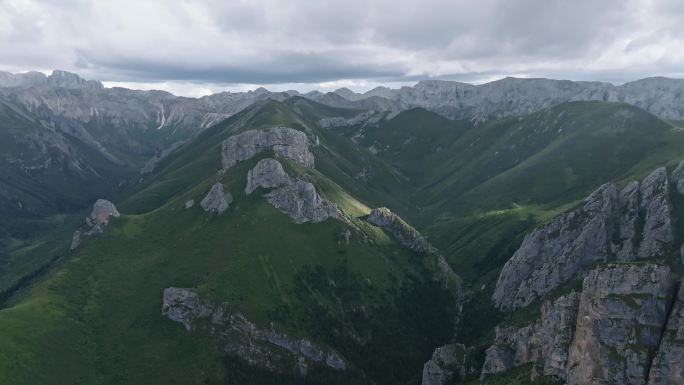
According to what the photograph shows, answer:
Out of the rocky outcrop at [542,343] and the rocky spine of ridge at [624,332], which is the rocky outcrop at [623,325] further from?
the rocky outcrop at [542,343]

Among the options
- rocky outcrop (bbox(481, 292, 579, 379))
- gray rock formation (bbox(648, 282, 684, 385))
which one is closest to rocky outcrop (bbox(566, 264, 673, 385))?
gray rock formation (bbox(648, 282, 684, 385))

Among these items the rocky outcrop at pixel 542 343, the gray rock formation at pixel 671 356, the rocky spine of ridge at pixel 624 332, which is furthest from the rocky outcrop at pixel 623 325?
the rocky outcrop at pixel 542 343

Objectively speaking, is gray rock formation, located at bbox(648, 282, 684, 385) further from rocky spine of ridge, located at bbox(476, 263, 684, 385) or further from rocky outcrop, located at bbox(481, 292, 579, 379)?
rocky outcrop, located at bbox(481, 292, 579, 379)

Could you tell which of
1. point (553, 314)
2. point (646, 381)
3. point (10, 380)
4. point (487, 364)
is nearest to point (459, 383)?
point (487, 364)

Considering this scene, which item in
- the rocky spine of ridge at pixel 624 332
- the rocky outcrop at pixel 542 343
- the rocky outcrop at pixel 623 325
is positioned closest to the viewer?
the rocky spine of ridge at pixel 624 332

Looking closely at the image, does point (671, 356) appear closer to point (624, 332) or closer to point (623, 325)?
point (624, 332)

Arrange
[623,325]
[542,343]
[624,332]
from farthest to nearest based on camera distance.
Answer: [542,343] → [623,325] → [624,332]

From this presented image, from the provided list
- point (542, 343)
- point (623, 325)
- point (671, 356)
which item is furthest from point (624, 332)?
point (542, 343)
